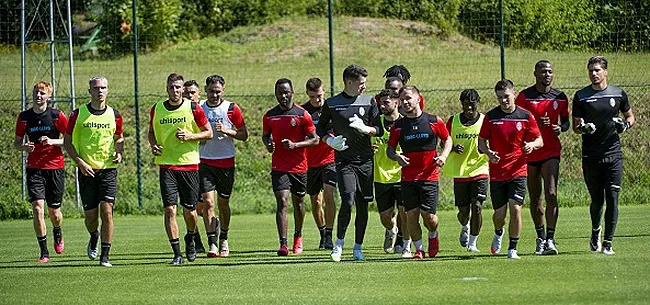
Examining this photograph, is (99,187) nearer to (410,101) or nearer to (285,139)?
(285,139)

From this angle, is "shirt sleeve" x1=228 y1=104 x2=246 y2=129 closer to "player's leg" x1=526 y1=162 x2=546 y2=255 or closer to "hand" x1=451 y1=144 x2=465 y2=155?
"hand" x1=451 y1=144 x2=465 y2=155

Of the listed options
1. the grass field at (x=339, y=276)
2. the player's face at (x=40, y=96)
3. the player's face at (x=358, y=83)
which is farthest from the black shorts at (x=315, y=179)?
the player's face at (x=40, y=96)

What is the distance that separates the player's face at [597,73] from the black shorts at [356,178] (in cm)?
272

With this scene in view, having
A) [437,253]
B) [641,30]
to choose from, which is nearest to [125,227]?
[437,253]

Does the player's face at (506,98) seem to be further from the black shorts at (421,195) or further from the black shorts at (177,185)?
the black shorts at (177,185)

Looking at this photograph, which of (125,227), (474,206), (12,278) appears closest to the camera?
(12,278)

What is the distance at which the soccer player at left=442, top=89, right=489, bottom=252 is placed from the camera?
13766 mm

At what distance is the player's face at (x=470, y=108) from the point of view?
44.9ft

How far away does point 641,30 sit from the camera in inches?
856

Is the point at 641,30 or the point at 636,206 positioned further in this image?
the point at 641,30

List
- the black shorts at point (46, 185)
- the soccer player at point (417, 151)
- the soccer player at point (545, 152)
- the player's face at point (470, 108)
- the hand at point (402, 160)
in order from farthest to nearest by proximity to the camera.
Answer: the black shorts at point (46, 185) < the player's face at point (470, 108) < the soccer player at point (545, 152) < the soccer player at point (417, 151) < the hand at point (402, 160)

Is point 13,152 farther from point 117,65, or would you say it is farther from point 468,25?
point 468,25

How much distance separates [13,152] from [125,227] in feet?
22.3

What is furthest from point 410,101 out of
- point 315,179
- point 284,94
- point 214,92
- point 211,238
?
point 211,238
